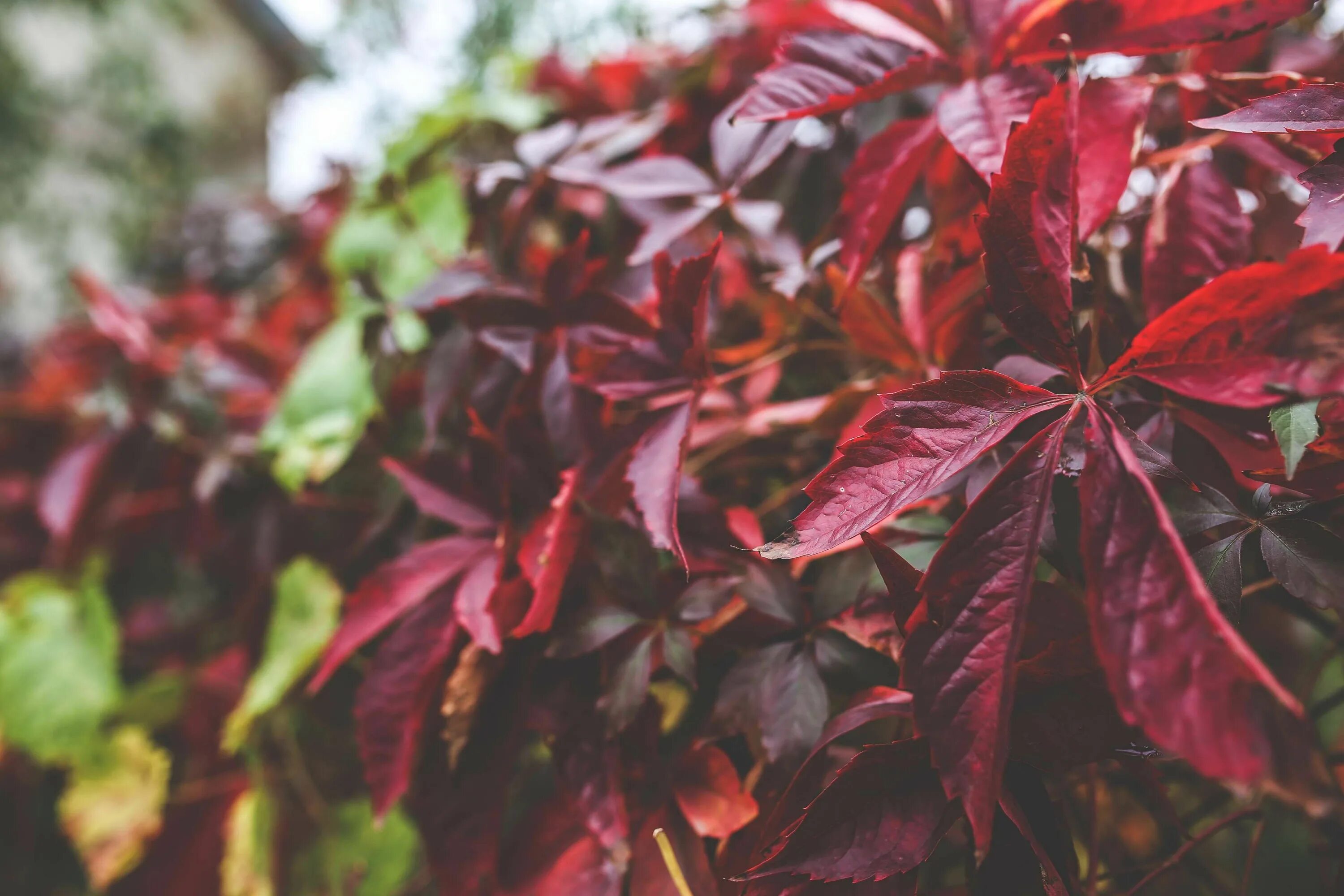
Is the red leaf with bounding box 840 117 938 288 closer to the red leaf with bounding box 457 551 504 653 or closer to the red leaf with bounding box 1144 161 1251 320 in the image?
the red leaf with bounding box 1144 161 1251 320

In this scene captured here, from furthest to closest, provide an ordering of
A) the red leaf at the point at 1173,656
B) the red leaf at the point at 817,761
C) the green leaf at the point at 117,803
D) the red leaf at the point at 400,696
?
the green leaf at the point at 117,803
the red leaf at the point at 400,696
the red leaf at the point at 817,761
the red leaf at the point at 1173,656

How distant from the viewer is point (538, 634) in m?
0.47

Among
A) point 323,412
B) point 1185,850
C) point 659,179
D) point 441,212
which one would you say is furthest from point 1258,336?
point 441,212

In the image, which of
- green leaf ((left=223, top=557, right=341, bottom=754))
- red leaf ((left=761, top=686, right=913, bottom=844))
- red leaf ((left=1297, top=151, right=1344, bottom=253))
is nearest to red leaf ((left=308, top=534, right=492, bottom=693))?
green leaf ((left=223, top=557, right=341, bottom=754))

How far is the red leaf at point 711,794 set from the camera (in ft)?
1.24

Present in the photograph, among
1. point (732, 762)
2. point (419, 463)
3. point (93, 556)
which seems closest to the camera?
point (732, 762)

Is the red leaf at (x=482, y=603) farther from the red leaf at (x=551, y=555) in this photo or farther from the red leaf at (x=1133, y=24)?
the red leaf at (x=1133, y=24)

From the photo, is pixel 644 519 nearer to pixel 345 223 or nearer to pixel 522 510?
pixel 522 510

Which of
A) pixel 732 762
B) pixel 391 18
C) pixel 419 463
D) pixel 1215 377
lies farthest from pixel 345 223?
pixel 391 18

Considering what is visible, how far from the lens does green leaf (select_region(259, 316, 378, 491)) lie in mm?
665

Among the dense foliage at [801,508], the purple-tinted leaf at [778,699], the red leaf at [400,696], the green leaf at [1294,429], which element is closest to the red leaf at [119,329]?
the dense foliage at [801,508]

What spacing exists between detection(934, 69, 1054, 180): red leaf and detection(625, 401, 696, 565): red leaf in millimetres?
201

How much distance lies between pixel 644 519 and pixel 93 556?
0.93m

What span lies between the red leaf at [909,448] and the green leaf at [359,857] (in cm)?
57
